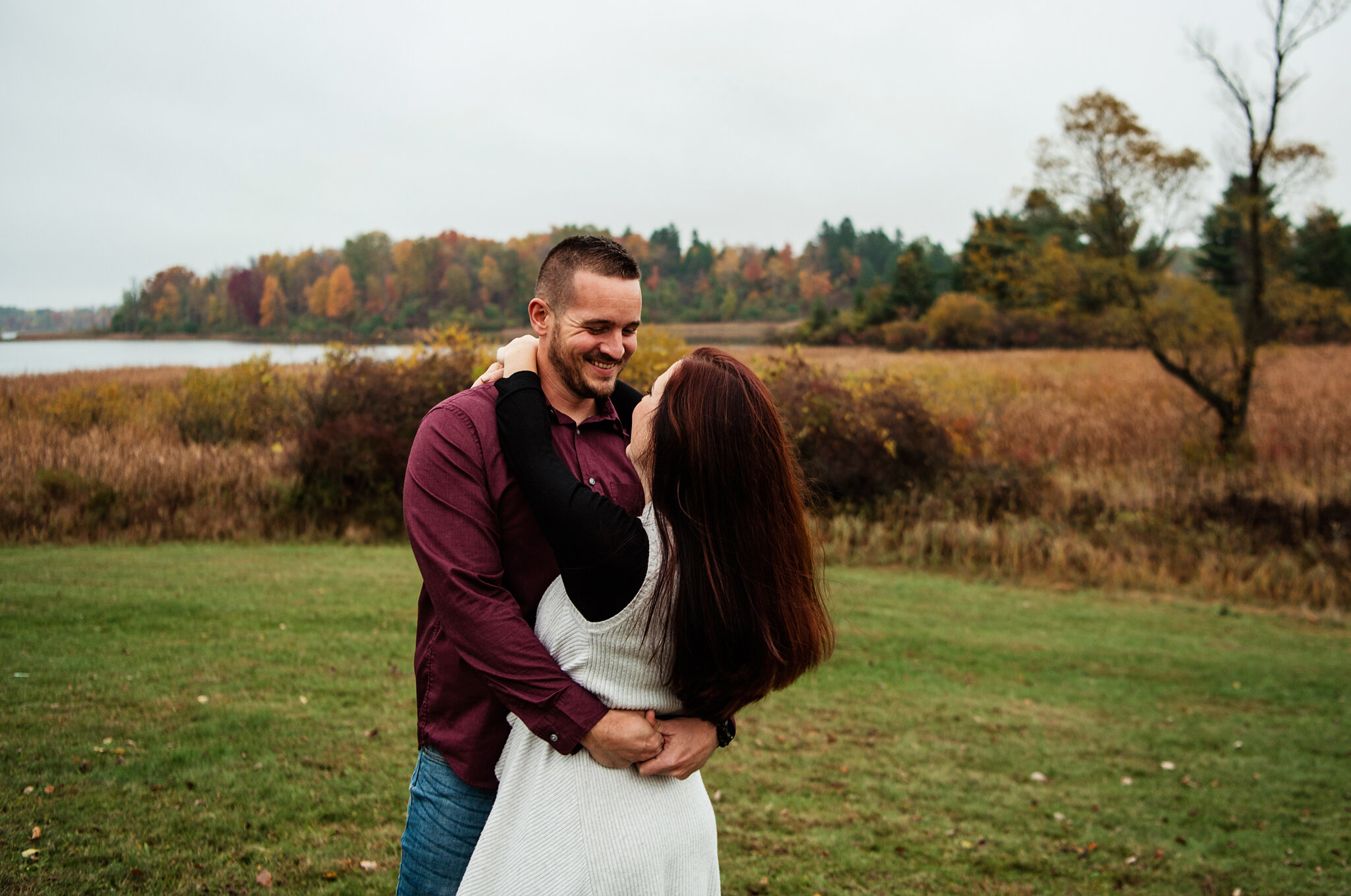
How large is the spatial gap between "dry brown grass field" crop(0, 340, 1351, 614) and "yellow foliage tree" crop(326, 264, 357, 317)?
3204mm

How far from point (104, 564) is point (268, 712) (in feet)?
17.4

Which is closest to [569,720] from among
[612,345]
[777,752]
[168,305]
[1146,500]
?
Result: [612,345]

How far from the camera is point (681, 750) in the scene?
205 cm

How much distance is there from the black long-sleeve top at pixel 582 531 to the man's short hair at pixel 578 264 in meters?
0.49

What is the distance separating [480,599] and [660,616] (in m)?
0.42

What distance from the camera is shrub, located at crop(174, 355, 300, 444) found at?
1712 cm

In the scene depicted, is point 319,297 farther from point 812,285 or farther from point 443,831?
point 812,285

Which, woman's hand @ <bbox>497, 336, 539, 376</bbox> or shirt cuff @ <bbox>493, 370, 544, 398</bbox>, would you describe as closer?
shirt cuff @ <bbox>493, 370, 544, 398</bbox>

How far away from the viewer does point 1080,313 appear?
22.0 metres

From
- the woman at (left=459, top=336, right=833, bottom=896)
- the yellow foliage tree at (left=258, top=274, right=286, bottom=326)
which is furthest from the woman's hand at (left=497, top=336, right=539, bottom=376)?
the yellow foliage tree at (left=258, top=274, right=286, bottom=326)

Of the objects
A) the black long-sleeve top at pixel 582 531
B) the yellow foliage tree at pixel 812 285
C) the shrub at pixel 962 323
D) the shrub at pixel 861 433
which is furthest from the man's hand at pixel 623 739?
the yellow foliage tree at pixel 812 285

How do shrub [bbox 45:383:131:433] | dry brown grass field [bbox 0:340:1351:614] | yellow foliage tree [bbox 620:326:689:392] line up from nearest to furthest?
1. dry brown grass field [bbox 0:340:1351:614]
2. shrub [bbox 45:383:131:433]
3. yellow foliage tree [bbox 620:326:689:392]

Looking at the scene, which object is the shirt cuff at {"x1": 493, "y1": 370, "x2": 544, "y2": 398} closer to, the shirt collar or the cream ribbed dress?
the shirt collar

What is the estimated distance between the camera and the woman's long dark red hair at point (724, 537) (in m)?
1.98
